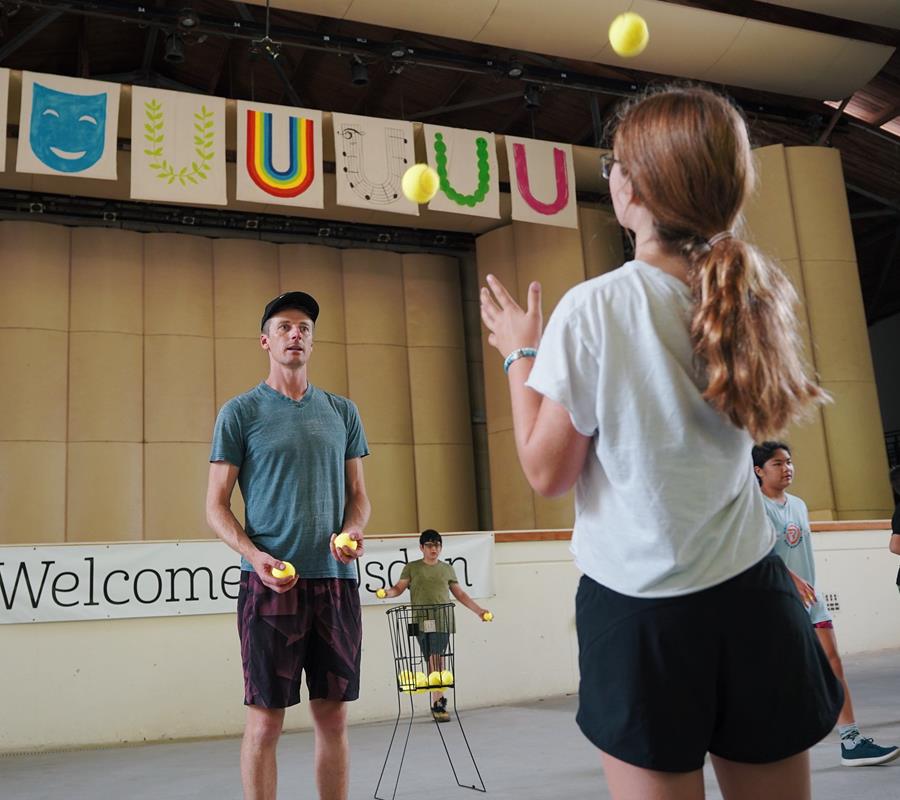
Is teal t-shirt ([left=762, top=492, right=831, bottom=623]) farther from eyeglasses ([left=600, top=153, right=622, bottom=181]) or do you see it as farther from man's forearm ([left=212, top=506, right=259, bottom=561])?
eyeglasses ([left=600, top=153, right=622, bottom=181])

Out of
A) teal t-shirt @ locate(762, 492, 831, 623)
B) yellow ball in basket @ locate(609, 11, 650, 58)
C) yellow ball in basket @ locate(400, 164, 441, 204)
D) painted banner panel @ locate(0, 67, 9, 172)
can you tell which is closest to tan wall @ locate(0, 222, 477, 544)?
painted banner panel @ locate(0, 67, 9, 172)

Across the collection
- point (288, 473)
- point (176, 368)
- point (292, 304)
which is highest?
point (176, 368)

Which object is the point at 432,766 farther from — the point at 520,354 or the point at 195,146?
the point at 195,146

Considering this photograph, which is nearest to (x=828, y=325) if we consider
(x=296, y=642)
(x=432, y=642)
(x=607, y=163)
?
(x=432, y=642)

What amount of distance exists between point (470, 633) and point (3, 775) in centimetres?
365

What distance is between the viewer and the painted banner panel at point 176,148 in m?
9.44

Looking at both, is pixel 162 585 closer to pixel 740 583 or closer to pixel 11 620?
pixel 11 620

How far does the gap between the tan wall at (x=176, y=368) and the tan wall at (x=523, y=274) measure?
1.15 m

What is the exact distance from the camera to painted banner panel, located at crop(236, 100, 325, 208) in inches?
388

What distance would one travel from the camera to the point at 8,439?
1155 cm

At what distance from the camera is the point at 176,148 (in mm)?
9555

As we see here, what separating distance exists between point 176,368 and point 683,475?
472 inches

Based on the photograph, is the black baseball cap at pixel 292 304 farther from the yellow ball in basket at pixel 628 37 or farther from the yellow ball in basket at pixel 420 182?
the yellow ball in basket at pixel 628 37

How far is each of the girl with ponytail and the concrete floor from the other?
2.92 m
